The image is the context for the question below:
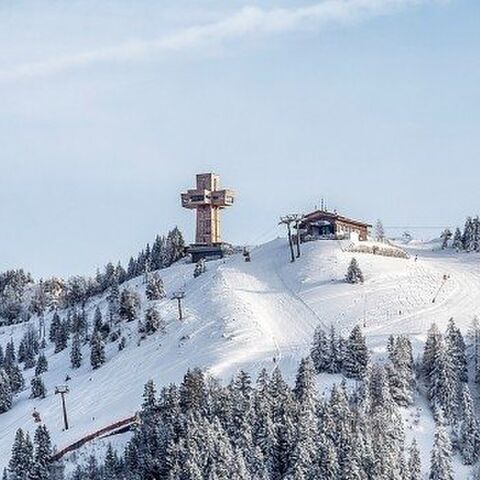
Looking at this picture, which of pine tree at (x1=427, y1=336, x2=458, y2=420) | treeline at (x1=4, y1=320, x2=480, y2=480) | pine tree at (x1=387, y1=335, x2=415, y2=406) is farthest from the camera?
pine tree at (x1=387, y1=335, x2=415, y2=406)

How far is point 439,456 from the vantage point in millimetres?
74438

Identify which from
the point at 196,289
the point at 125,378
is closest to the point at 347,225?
the point at 196,289

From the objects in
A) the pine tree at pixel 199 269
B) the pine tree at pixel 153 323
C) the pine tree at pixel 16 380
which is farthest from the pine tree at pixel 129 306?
the pine tree at pixel 199 269

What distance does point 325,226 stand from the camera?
449 ft

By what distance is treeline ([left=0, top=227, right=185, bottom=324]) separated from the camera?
506ft

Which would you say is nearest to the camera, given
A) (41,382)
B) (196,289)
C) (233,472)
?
(233,472)

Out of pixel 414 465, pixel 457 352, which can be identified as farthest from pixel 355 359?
pixel 414 465

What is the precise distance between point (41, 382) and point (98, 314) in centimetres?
A: 2073

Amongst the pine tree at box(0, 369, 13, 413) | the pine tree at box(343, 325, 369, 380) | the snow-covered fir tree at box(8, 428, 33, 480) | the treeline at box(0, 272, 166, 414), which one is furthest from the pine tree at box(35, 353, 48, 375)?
the pine tree at box(343, 325, 369, 380)

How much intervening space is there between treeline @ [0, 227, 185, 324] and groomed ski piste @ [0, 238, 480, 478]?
18755 mm

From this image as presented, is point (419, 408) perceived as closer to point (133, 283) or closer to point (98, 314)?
point (98, 314)

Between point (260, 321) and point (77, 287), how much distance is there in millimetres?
56017

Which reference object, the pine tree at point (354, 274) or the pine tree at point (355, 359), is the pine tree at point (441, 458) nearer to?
the pine tree at point (355, 359)

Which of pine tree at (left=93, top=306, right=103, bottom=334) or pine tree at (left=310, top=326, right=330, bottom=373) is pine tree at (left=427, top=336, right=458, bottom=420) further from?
pine tree at (left=93, top=306, right=103, bottom=334)
